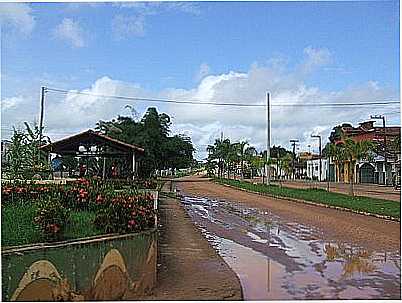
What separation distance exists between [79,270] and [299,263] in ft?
17.5

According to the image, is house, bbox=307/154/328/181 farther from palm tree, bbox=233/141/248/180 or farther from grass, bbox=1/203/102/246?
grass, bbox=1/203/102/246

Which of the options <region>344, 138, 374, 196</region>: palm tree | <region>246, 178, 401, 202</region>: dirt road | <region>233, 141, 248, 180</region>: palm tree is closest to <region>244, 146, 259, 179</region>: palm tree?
<region>233, 141, 248, 180</region>: palm tree

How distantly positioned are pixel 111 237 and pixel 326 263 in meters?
4.98

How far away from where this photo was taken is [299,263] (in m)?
11.5

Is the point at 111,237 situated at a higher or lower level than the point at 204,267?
higher

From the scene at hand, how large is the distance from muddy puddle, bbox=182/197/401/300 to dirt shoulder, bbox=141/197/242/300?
0.24m

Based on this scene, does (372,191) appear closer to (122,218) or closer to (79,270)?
(122,218)

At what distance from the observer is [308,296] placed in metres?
8.30

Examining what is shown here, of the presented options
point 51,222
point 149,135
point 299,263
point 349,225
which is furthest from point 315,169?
point 51,222

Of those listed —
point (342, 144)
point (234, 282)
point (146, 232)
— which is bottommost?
point (234, 282)

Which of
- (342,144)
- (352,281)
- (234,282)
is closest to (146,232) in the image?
(234,282)

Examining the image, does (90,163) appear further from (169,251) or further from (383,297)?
(383,297)

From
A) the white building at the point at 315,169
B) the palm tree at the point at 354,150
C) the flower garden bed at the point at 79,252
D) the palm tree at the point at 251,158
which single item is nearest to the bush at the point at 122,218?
the flower garden bed at the point at 79,252

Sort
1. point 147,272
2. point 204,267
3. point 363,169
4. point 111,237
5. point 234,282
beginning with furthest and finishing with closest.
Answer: point 363,169 → point 204,267 → point 234,282 → point 147,272 → point 111,237
